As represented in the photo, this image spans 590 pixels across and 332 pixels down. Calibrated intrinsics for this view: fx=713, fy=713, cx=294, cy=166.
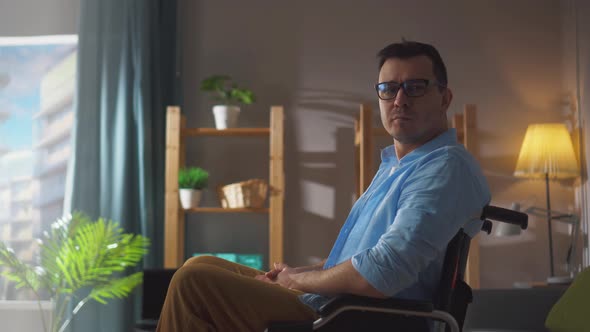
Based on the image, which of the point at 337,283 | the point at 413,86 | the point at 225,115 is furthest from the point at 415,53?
the point at 225,115

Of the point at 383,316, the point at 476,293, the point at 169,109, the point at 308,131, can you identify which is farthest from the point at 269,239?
the point at 383,316

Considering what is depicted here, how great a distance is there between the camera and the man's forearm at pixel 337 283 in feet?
4.77

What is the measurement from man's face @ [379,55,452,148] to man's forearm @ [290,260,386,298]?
1.31 feet

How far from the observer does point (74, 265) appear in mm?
3523

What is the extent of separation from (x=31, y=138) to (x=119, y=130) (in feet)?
1.72

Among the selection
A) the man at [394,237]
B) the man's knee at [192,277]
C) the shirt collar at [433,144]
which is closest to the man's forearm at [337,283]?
the man at [394,237]

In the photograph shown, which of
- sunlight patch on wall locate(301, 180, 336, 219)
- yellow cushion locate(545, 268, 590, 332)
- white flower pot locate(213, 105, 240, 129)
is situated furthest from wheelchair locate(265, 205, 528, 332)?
sunlight patch on wall locate(301, 180, 336, 219)

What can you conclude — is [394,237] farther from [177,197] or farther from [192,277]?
[177,197]

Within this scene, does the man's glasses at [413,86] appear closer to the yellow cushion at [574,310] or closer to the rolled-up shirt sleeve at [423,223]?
the rolled-up shirt sleeve at [423,223]

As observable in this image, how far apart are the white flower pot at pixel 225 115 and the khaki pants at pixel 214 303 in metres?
2.73

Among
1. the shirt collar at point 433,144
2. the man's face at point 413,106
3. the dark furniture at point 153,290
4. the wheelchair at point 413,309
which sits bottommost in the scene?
the dark furniture at point 153,290

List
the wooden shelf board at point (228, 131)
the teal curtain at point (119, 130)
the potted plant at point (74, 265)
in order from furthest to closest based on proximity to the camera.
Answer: the wooden shelf board at point (228, 131), the teal curtain at point (119, 130), the potted plant at point (74, 265)

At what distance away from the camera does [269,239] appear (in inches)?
172

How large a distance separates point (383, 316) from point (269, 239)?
291 centimetres
